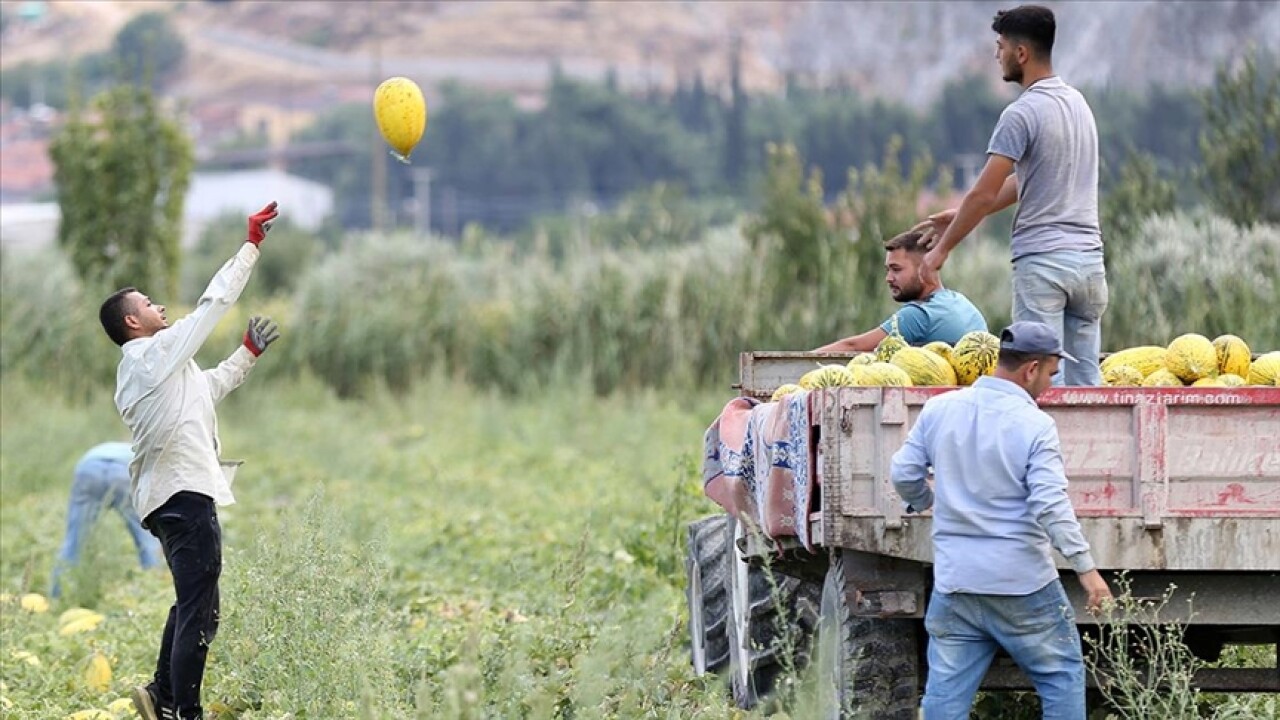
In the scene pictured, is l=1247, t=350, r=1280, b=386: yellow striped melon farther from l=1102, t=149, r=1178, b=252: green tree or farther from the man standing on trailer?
l=1102, t=149, r=1178, b=252: green tree

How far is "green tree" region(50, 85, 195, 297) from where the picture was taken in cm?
3034

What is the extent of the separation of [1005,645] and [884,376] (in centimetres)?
123

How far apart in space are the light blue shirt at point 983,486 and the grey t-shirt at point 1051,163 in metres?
1.98

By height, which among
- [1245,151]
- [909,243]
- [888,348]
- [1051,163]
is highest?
[1245,151]

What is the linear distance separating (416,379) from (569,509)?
12.1m

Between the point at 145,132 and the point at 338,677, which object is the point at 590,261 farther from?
the point at 338,677

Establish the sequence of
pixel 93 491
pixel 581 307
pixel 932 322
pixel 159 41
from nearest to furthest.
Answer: pixel 932 322, pixel 93 491, pixel 581 307, pixel 159 41

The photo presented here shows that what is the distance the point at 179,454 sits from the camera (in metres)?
8.13

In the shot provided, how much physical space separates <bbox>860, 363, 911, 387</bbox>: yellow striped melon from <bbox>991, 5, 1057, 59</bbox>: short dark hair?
1.71 m

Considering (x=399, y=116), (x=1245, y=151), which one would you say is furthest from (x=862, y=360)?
(x=1245, y=151)

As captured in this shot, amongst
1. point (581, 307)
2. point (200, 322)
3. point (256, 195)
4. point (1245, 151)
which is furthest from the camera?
point (256, 195)

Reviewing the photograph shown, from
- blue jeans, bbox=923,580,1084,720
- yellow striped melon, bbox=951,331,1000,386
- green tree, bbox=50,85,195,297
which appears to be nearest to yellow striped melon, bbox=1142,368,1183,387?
yellow striped melon, bbox=951,331,1000,386

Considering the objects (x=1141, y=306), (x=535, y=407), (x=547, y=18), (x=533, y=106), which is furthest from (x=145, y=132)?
(x=547, y=18)

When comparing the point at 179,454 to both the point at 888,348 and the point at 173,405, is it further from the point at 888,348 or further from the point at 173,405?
the point at 888,348
